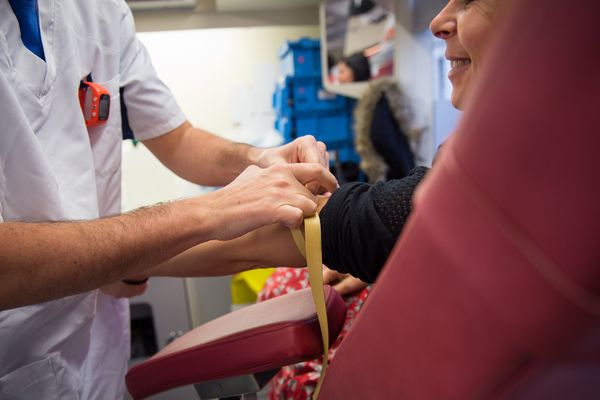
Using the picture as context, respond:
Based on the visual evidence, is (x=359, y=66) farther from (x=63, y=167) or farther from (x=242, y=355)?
(x=242, y=355)

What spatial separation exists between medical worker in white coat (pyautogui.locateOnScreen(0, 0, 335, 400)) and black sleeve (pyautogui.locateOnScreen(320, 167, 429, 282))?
0.06 m

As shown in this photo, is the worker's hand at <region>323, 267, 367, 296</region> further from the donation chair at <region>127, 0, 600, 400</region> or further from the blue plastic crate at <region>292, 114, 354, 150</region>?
the blue plastic crate at <region>292, 114, 354, 150</region>

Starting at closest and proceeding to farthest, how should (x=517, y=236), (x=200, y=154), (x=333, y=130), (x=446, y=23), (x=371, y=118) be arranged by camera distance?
1. (x=517, y=236)
2. (x=446, y=23)
3. (x=200, y=154)
4. (x=371, y=118)
5. (x=333, y=130)

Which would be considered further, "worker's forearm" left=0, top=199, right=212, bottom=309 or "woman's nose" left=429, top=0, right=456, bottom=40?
"woman's nose" left=429, top=0, right=456, bottom=40

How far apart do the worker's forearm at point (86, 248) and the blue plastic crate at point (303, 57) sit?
2.14m

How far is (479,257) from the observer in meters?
0.28

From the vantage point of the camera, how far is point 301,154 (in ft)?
2.94

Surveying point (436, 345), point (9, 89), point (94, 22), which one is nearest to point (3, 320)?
point (9, 89)

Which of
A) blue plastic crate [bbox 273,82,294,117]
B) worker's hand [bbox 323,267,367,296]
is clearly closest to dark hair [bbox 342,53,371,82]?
blue plastic crate [bbox 273,82,294,117]

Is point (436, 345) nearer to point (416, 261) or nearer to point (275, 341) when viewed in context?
point (416, 261)

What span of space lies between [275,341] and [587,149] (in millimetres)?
512

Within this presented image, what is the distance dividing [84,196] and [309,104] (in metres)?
2.00

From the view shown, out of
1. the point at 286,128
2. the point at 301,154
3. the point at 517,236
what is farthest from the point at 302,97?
the point at 517,236

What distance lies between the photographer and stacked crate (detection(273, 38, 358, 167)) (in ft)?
8.78
